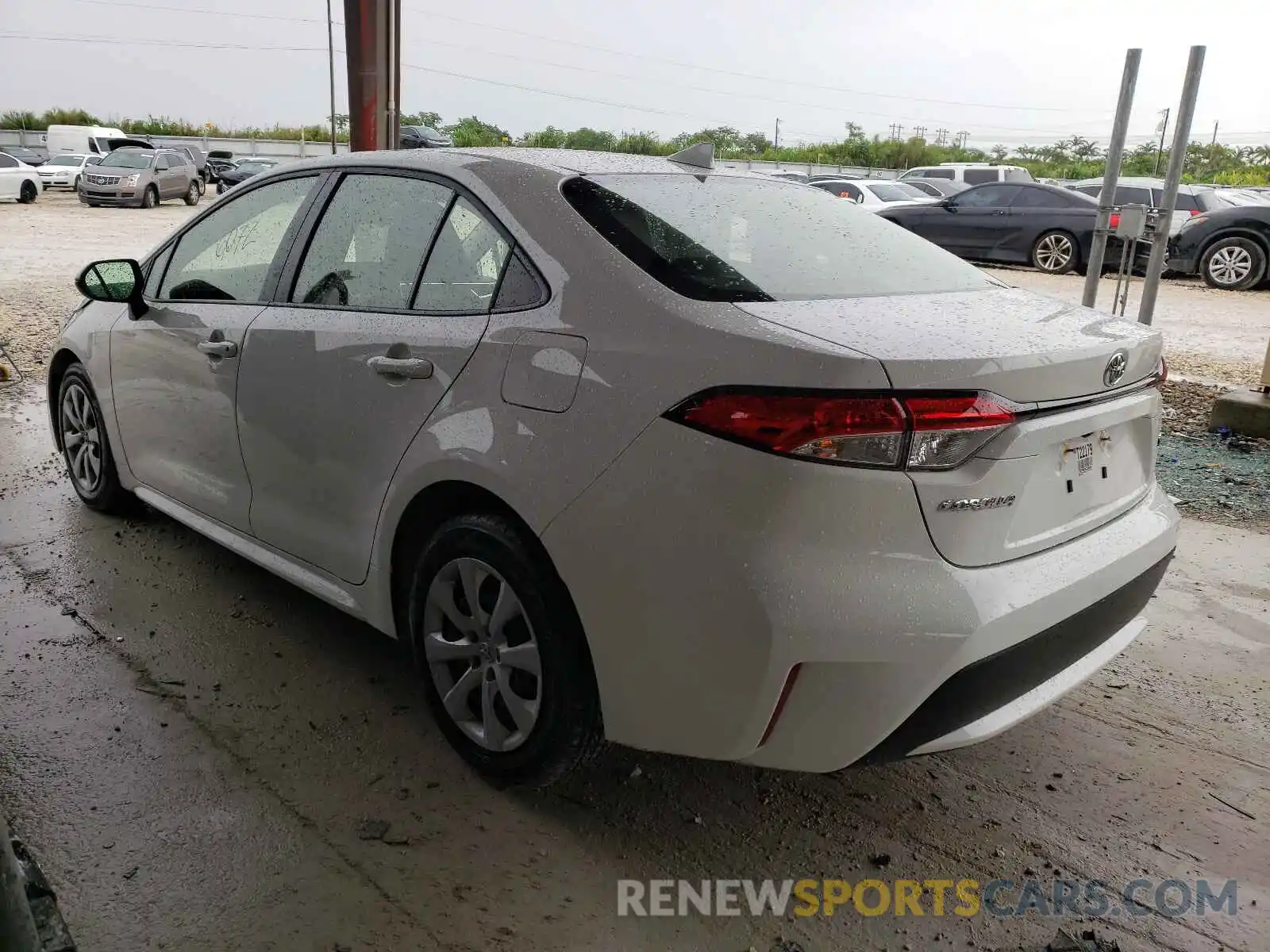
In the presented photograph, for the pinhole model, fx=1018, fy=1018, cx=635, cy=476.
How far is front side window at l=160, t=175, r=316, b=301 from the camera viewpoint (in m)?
3.25

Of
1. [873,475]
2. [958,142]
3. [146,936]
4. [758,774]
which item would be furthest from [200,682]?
[958,142]

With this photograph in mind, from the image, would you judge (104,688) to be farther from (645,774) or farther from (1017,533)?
(1017,533)

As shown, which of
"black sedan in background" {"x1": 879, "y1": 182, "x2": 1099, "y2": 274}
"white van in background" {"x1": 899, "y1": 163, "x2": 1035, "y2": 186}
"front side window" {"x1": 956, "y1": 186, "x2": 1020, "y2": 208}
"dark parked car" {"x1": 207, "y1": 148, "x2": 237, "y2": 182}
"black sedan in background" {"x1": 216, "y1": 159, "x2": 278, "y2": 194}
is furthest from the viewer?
"dark parked car" {"x1": 207, "y1": 148, "x2": 237, "y2": 182}

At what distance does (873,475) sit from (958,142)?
8430 centimetres

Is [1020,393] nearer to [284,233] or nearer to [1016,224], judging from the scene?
[284,233]

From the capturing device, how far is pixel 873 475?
1896 millimetres

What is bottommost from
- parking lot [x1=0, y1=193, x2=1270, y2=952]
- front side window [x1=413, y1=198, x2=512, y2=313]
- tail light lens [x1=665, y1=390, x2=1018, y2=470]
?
parking lot [x1=0, y1=193, x2=1270, y2=952]

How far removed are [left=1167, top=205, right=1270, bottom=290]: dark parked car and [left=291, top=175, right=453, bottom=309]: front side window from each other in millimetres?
13964

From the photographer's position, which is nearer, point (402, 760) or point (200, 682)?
point (402, 760)

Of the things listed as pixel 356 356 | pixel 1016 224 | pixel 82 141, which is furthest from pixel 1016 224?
pixel 82 141

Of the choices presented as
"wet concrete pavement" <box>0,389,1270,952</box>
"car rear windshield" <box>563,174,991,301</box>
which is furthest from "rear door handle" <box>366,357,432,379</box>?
"wet concrete pavement" <box>0,389,1270,952</box>

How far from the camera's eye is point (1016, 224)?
1503cm

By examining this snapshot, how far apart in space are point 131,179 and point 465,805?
2482cm

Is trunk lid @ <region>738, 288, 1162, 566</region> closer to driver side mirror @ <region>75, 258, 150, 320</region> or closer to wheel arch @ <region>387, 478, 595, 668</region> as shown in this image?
wheel arch @ <region>387, 478, 595, 668</region>
